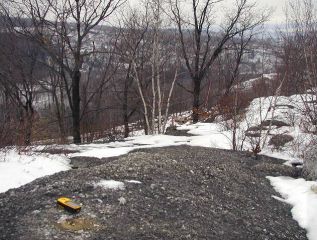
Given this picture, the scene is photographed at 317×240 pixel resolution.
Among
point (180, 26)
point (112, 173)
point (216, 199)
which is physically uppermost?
point (180, 26)

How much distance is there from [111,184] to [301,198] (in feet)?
9.51

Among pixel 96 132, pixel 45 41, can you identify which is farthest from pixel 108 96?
pixel 45 41

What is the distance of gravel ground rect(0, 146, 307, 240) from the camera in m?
3.92

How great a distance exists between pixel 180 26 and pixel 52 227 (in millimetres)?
14803

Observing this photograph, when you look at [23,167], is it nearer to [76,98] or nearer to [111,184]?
[111,184]

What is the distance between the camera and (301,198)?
228 inches

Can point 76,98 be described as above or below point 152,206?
above

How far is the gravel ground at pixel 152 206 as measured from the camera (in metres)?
3.92

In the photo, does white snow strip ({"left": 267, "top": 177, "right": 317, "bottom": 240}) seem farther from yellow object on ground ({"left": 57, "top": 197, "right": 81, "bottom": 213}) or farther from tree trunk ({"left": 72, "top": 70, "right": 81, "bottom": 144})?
tree trunk ({"left": 72, "top": 70, "right": 81, "bottom": 144})

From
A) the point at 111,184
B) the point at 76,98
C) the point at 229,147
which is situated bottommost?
the point at 229,147

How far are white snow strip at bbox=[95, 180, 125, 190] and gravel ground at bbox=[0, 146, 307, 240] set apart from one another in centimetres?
8

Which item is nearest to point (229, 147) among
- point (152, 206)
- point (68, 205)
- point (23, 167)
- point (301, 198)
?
point (301, 198)

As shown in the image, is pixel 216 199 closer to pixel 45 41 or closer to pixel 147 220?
pixel 147 220

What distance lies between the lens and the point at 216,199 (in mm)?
5332
